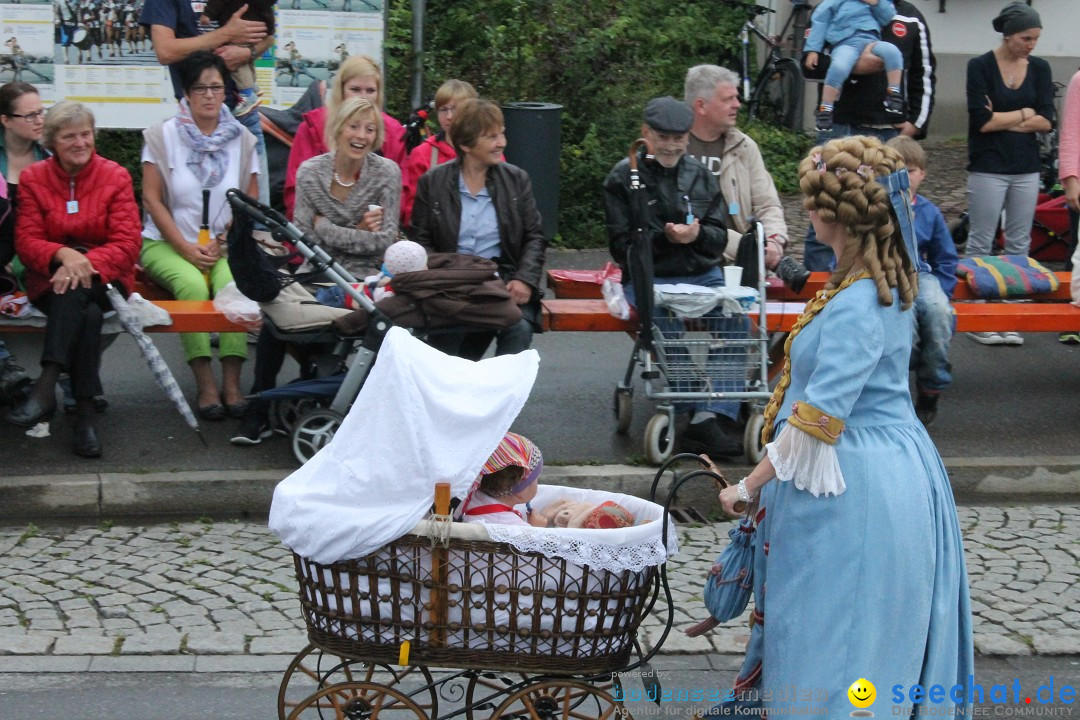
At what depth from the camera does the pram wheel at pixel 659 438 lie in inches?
276

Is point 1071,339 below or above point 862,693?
below

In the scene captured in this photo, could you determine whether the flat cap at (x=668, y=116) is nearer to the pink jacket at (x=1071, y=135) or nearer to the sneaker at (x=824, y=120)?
the sneaker at (x=824, y=120)

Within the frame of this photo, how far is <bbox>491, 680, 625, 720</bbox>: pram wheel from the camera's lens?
4.21 meters

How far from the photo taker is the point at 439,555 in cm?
402

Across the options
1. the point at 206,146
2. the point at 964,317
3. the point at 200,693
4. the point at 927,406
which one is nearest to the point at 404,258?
the point at 206,146

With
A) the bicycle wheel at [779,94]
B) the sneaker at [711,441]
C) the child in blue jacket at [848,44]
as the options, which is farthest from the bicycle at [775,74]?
the sneaker at [711,441]

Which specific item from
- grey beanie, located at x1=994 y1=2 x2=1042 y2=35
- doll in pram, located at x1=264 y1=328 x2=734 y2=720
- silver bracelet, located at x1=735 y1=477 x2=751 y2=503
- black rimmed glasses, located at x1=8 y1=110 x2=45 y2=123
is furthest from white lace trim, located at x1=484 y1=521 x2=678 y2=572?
grey beanie, located at x1=994 y1=2 x2=1042 y2=35

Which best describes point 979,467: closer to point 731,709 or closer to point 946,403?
point 946,403

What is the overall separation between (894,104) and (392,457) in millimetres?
6418

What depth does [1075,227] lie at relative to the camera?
10.5 meters

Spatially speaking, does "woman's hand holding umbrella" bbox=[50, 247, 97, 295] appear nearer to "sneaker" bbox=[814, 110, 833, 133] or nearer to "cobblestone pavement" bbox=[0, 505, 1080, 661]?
"cobblestone pavement" bbox=[0, 505, 1080, 661]

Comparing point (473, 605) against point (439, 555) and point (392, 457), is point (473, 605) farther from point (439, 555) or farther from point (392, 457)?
point (392, 457)

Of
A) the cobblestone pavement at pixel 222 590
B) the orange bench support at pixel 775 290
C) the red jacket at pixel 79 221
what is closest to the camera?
the cobblestone pavement at pixel 222 590

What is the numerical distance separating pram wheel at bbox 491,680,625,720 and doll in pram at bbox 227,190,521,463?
2.62m
